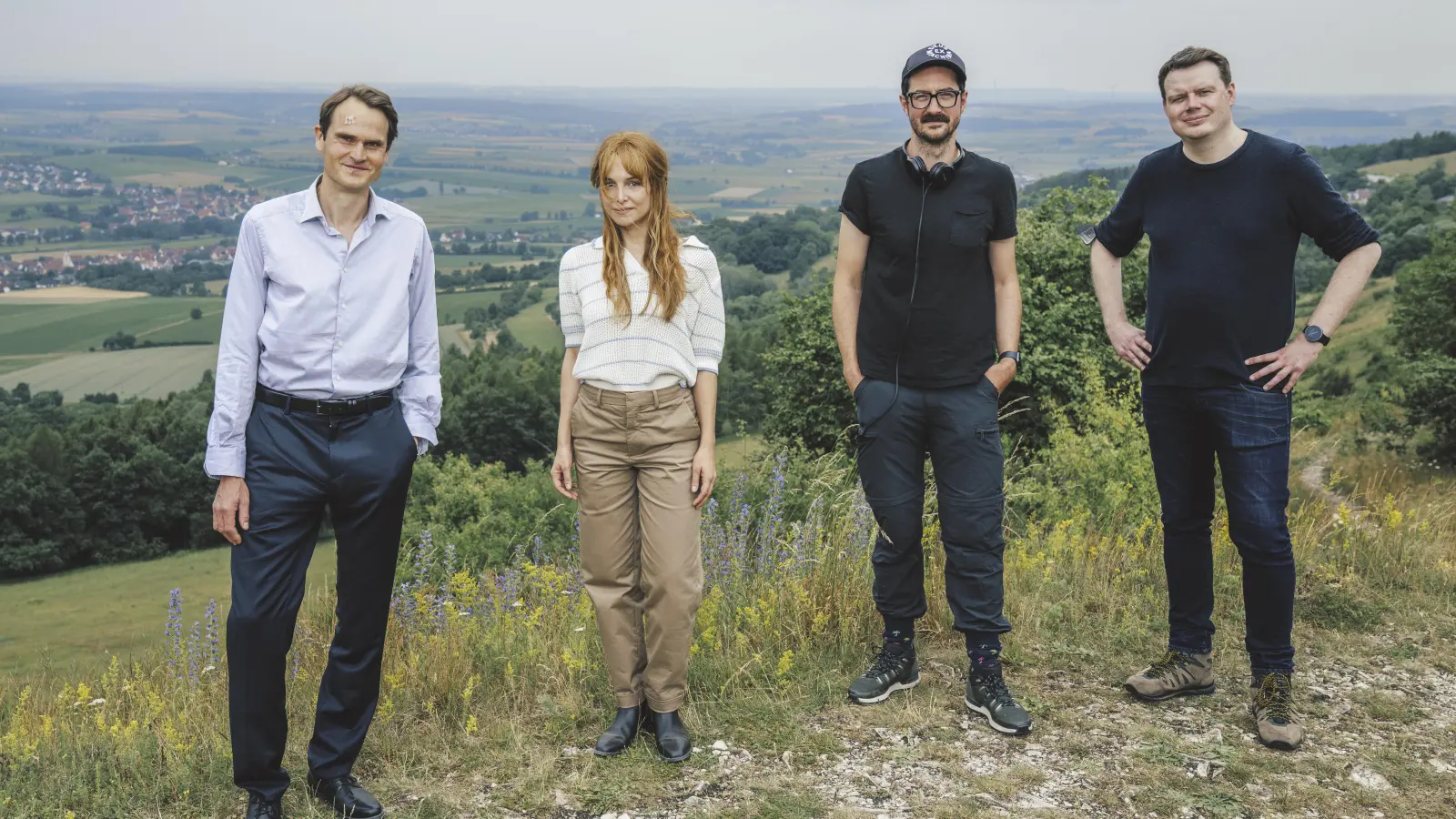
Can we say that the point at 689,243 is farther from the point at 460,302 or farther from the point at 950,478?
the point at 460,302

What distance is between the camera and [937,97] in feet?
11.3

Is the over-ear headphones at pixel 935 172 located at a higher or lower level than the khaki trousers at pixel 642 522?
higher

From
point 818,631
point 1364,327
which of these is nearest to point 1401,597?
point 818,631

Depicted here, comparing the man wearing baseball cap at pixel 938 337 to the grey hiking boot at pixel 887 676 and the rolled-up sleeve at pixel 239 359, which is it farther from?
the rolled-up sleeve at pixel 239 359

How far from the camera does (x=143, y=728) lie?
362 centimetres

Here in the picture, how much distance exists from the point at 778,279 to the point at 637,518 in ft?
289

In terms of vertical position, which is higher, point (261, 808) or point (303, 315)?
point (303, 315)

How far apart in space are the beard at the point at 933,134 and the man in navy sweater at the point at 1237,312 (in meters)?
0.74

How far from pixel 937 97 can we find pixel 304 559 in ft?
8.04

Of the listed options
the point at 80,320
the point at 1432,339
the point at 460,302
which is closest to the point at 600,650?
the point at 1432,339

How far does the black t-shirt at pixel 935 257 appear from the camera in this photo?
351cm

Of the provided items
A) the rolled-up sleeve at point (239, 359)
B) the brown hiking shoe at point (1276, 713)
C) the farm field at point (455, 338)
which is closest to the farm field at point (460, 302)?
the farm field at point (455, 338)

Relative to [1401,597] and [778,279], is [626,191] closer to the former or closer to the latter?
[1401,597]

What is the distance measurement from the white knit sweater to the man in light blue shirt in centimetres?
55
